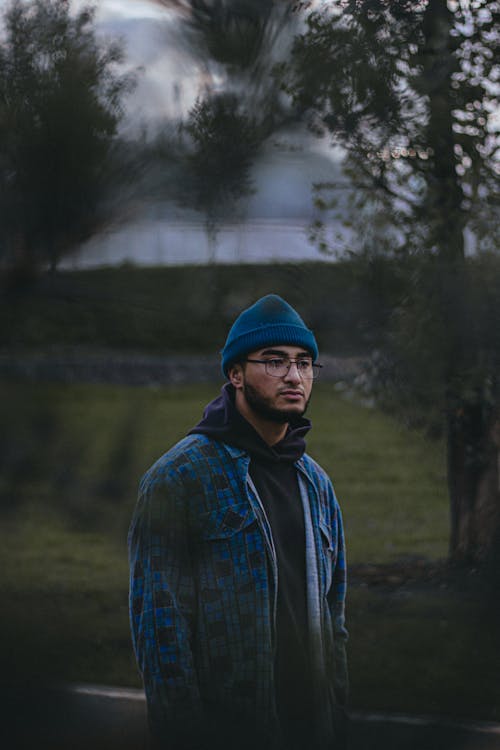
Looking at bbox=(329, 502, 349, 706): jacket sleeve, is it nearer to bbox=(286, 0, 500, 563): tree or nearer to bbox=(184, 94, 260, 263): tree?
bbox=(286, 0, 500, 563): tree

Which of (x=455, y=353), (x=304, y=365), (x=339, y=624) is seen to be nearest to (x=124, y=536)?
A: (x=304, y=365)

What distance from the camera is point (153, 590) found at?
2.21m

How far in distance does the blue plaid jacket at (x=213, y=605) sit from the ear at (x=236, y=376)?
0.50 feet

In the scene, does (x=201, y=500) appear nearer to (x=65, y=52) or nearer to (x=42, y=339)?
(x=42, y=339)

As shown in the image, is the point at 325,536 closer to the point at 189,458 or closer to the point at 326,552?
the point at 326,552

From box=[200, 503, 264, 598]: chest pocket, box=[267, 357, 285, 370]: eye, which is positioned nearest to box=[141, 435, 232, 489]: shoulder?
box=[200, 503, 264, 598]: chest pocket

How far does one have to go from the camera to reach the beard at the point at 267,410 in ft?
8.10

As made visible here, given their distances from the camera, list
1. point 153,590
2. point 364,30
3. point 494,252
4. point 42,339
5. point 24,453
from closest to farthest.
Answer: point 24,453, point 42,339, point 364,30, point 153,590, point 494,252

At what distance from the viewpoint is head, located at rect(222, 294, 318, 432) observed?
7.73 feet

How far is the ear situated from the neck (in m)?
0.03

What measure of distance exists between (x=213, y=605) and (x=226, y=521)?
18 cm

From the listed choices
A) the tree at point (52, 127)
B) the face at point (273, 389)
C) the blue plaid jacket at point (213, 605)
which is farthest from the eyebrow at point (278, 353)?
the tree at point (52, 127)

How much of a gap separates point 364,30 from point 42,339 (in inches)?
35.0

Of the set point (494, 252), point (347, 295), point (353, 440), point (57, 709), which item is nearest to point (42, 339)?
point (57, 709)
